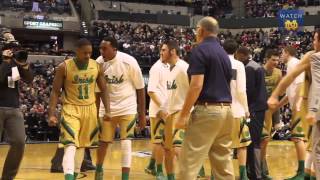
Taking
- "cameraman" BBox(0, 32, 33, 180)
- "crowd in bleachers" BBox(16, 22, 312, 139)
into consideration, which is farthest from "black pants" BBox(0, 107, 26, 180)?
"crowd in bleachers" BBox(16, 22, 312, 139)

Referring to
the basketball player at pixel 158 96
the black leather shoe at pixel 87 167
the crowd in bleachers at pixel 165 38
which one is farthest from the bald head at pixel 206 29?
the crowd in bleachers at pixel 165 38

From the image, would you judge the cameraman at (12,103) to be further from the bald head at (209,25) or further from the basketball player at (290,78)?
the basketball player at (290,78)

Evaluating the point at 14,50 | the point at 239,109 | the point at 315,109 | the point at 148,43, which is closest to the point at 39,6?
the point at 148,43

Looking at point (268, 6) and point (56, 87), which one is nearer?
point (56, 87)

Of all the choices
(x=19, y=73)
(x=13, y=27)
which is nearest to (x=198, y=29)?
(x=19, y=73)

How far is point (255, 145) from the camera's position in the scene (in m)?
8.43

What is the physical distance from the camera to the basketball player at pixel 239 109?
7.71 metres

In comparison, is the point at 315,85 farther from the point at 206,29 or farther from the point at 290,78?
the point at 206,29

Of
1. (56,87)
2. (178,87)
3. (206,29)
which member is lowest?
(178,87)

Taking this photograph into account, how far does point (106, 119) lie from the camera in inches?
304

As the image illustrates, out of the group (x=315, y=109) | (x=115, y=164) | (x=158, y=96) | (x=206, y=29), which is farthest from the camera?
(x=115, y=164)

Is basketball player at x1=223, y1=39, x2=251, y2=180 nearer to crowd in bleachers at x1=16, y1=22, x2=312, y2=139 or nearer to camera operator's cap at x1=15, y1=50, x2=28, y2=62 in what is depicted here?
camera operator's cap at x1=15, y1=50, x2=28, y2=62

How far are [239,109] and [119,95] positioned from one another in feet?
5.39

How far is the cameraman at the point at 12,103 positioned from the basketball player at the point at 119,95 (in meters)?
1.07
